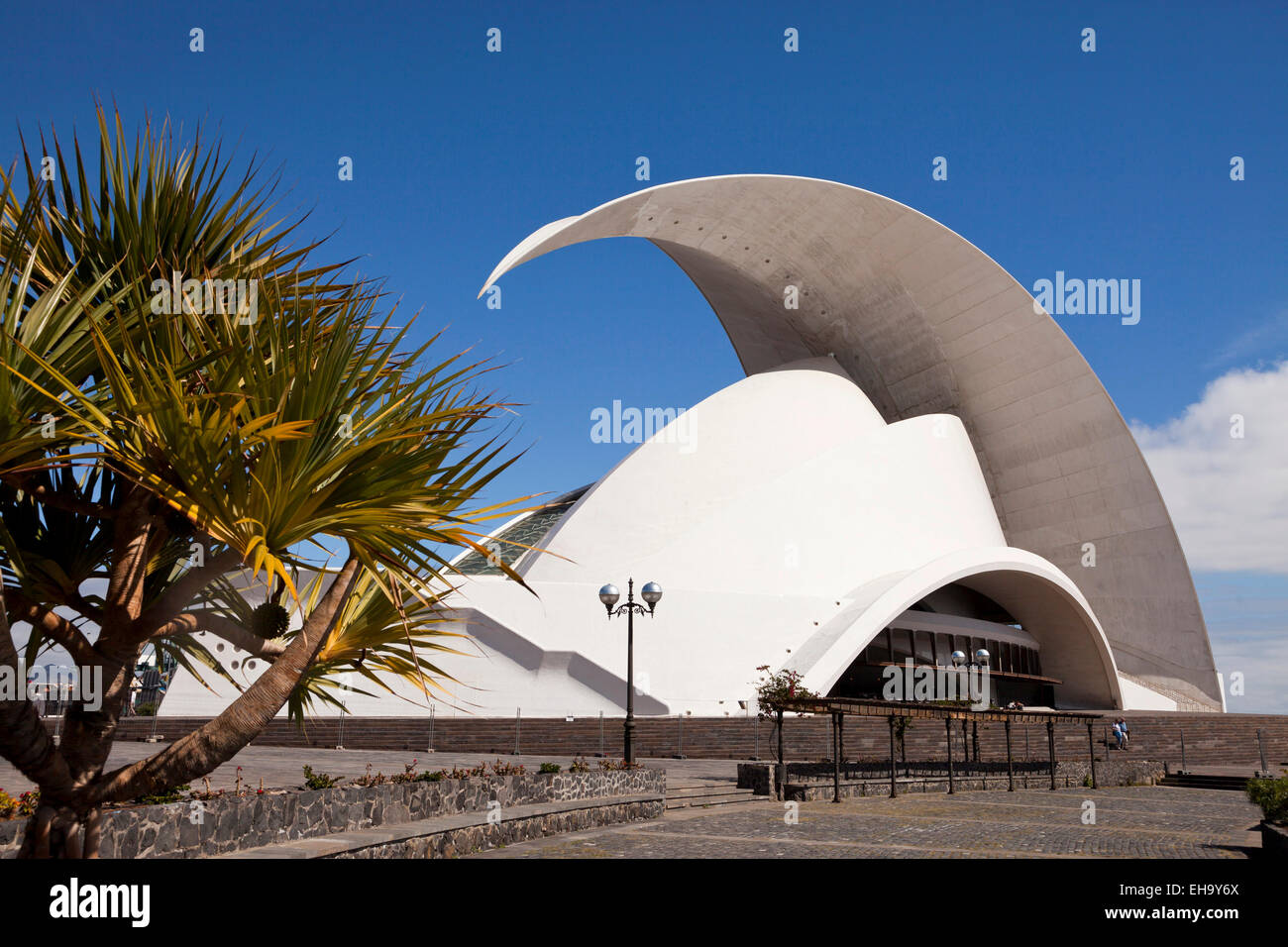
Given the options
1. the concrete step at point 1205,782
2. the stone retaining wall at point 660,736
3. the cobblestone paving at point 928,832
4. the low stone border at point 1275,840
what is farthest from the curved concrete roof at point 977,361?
the low stone border at point 1275,840

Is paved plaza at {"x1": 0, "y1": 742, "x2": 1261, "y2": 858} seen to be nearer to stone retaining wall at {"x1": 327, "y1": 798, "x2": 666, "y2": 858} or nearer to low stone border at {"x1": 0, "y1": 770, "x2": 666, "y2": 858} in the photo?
stone retaining wall at {"x1": 327, "y1": 798, "x2": 666, "y2": 858}

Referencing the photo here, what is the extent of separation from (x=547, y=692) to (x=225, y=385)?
19.0 metres

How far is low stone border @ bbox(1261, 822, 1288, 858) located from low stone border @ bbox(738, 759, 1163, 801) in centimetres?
647

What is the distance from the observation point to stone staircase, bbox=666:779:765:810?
12.6m

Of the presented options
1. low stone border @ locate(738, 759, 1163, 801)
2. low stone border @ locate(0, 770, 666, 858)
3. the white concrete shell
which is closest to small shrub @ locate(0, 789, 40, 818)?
low stone border @ locate(0, 770, 666, 858)

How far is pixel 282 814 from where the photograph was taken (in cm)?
702

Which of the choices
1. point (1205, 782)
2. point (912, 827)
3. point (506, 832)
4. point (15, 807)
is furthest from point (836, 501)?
point (15, 807)

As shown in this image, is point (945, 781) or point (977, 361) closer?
point (945, 781)

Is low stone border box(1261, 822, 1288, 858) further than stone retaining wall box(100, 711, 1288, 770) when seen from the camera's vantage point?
No

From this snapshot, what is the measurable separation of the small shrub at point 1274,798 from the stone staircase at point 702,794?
6224 mm

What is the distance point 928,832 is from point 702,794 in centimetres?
382

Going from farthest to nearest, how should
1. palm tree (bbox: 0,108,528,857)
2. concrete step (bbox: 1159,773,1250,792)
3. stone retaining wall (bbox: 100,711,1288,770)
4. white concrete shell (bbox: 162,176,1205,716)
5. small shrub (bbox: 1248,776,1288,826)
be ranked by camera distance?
1. white concrete shell (bbox: 162,176,1205,716)
2. stone retaining wall (bbox: 100,711,1288,770)
3. concrete step (bbox: 1159,773,1250,792)
4. small shrub (bbox: 1248,776,1288,826)
5. palm tree (bbox: 0,108,528,857)

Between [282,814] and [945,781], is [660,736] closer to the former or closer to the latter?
[945,781]

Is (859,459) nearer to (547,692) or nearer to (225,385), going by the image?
(547,692)
